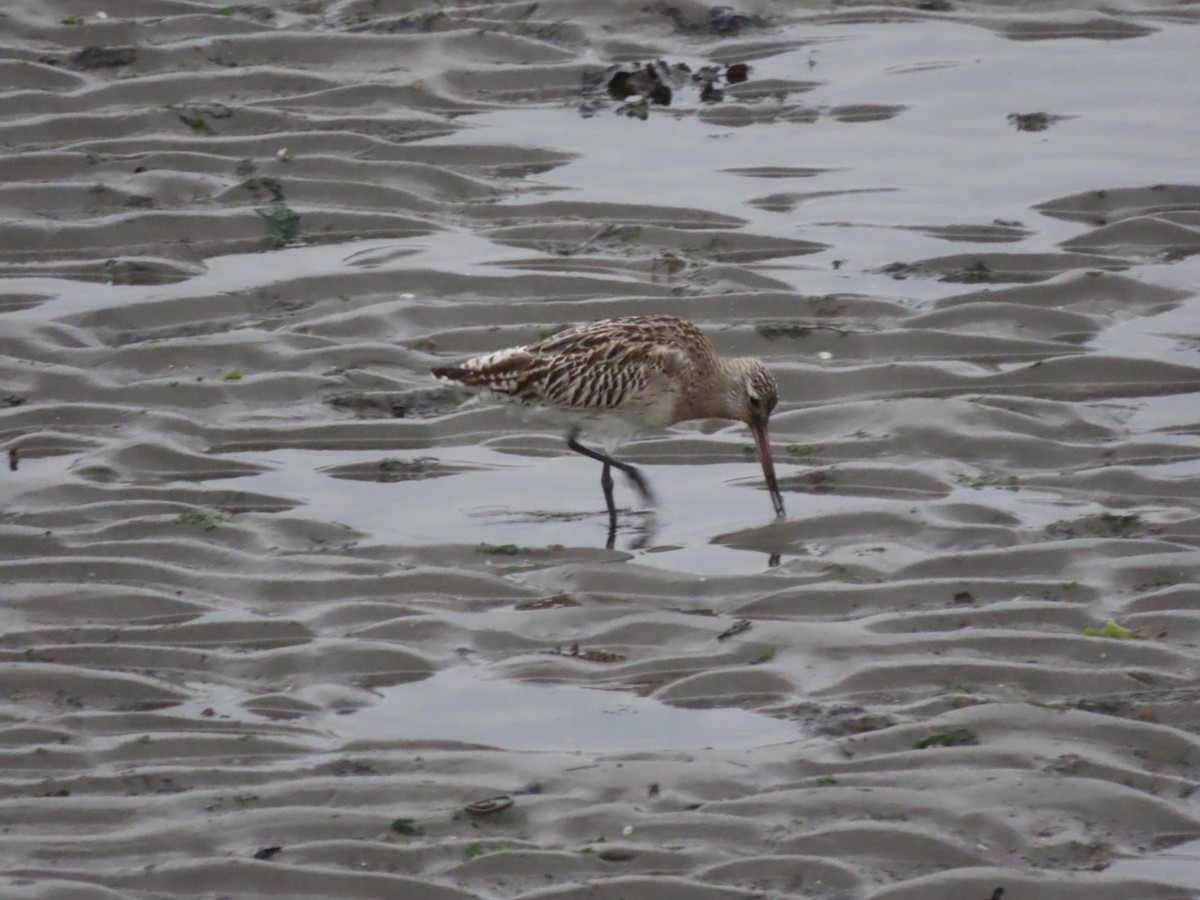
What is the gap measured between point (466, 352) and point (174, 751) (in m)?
4.24

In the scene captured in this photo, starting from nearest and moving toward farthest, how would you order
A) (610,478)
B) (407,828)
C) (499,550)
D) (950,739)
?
(407,828), (950,739), (499,550), (610,478)

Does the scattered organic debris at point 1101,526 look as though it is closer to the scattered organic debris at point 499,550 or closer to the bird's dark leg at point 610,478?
the bird's dark leg at point 610,478

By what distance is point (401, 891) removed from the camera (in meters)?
5.76

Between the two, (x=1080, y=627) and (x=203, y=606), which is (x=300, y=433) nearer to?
(x=203, y=606)

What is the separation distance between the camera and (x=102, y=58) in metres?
14.0

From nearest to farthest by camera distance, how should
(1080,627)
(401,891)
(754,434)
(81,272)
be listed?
(401,891)
(1080,627)
(754,434)
(81,272)

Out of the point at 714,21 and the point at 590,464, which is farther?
the point at 714,21

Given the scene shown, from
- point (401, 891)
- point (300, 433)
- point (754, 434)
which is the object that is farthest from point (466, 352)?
point (401, 891)

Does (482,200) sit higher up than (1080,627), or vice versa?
(482,200)

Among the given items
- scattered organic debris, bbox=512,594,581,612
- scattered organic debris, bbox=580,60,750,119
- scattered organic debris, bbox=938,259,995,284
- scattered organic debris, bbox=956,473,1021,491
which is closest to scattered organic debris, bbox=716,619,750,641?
scattered organic debris, bbox=512,594,581,612

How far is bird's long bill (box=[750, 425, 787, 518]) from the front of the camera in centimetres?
880

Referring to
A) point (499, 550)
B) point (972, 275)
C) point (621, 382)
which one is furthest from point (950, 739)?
point (972, 275)

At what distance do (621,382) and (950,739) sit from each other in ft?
11.0

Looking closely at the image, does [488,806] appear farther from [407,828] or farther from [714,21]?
[714,21]
